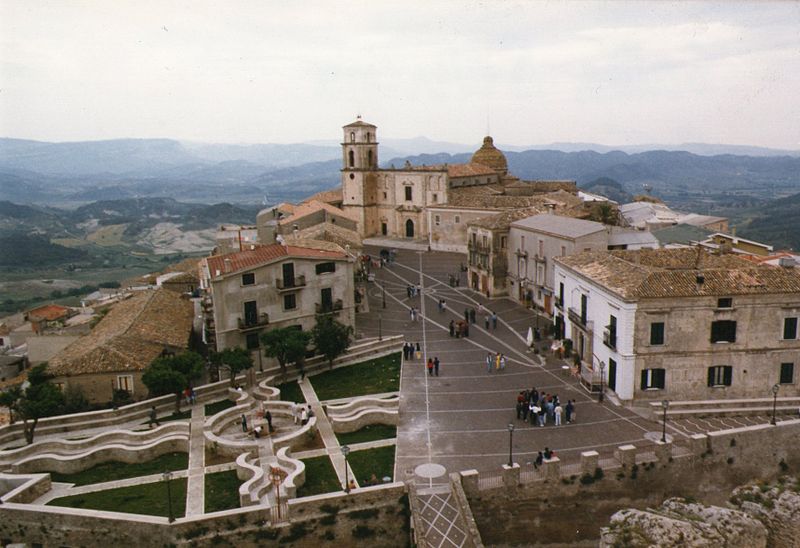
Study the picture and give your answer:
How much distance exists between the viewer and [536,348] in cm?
3816

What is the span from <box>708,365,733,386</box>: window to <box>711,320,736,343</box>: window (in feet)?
4.15

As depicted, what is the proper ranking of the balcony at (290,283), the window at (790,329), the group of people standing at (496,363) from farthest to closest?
the balcony at (290,283) → the group of people standing at (496,363) → the window at (790,329)

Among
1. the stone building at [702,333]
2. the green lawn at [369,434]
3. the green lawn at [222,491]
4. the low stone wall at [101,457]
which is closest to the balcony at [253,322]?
the low stone wall at [101,457]

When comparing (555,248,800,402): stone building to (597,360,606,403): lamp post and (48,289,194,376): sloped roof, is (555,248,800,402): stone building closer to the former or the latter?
(597,360,606,403): lamp post

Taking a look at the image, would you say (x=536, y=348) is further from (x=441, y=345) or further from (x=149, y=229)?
(x=149, y=229)

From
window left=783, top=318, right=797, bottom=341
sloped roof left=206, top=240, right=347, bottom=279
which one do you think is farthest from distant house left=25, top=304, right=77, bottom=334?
window left=783, top=318, right=797, bottom=341

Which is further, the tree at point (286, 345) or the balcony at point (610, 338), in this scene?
the tree at point (286, 345)


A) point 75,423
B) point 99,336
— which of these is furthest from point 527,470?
point 99,336

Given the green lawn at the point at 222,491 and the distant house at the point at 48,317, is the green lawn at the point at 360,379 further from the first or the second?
the distant house at the point at 48,317

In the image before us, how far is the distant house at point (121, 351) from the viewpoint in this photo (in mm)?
31500

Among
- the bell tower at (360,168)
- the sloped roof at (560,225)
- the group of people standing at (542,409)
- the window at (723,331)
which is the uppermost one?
the bell tower at (360,168)

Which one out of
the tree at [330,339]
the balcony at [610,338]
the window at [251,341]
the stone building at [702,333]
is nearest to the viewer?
the stone building at [702,333]

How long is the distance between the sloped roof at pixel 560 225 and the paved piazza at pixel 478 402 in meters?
5.74

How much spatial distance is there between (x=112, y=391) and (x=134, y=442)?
4550mm
